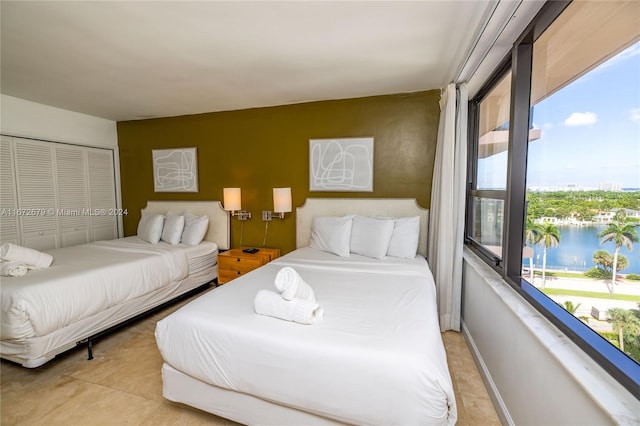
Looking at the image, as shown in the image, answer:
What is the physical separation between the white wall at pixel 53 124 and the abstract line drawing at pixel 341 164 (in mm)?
3259

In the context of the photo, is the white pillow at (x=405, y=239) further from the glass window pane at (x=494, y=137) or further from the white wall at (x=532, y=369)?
the glass window pane at (x=494, y=137)

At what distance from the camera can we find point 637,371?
0.88 meters

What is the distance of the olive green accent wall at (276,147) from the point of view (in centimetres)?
316

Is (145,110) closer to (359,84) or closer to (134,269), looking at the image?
(134,269)

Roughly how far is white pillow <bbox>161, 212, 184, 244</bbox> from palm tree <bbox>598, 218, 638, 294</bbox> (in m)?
3.93

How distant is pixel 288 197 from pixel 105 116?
310 cm

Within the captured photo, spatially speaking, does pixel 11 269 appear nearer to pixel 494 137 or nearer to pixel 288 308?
pixel 288 308

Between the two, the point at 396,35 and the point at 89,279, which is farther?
the point at 89,279

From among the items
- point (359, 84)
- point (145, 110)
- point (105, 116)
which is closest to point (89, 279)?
point (145, 110)

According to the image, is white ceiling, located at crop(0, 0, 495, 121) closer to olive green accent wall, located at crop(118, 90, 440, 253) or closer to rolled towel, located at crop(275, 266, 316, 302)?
olive green accent wall, located at crop(118, 90, 440, 253)

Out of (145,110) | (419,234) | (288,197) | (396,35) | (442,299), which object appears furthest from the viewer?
(145,110)

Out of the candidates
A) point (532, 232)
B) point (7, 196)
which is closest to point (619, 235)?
point (532, 232)

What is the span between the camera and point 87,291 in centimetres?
236

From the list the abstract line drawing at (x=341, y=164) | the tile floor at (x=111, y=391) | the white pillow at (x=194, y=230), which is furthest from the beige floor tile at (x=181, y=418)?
the abstract line drawing at (x=341, y=164)
